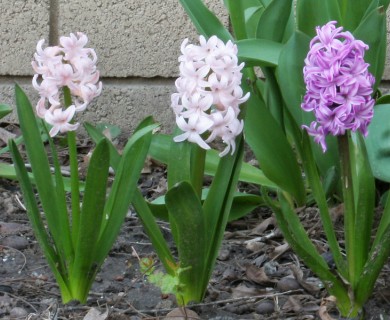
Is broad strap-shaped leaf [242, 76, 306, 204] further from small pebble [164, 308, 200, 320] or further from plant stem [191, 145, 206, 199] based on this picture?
small pebble [164, 308, 200, 320]

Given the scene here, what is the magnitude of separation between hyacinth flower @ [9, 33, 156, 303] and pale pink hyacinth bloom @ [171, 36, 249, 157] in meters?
0.13

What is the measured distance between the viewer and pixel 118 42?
3.20m

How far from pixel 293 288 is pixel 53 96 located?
0.69 m

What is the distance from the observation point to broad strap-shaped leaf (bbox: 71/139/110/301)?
1.57m

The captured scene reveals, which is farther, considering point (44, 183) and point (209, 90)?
point (44, 183)

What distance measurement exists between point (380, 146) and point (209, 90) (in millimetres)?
668

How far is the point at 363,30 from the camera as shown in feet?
6.24

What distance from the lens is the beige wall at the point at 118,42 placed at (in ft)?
10.4

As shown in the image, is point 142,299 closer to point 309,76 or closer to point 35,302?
point 35,302

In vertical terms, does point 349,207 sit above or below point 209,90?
below

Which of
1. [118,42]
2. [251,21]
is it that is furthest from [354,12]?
[118,42]

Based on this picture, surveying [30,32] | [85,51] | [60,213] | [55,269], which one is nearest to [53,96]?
[85,51]

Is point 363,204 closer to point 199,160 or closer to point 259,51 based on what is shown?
point 199,160

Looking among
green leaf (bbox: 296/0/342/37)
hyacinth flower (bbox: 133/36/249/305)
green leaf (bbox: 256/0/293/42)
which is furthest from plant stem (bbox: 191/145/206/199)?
green leaf (bbox: 296/0/342/37)
